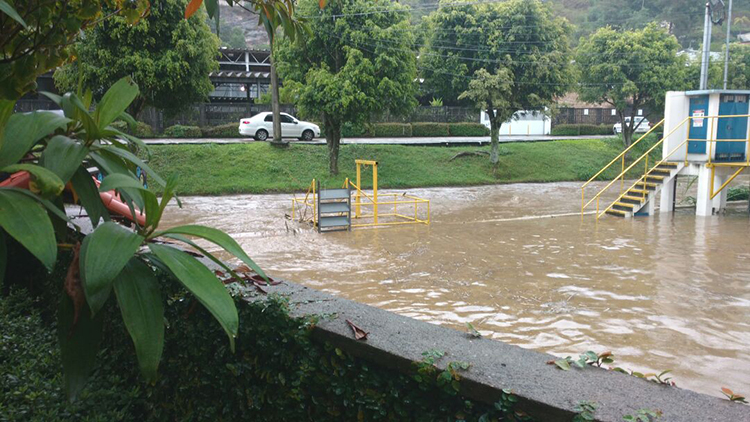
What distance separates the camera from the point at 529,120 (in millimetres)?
43469

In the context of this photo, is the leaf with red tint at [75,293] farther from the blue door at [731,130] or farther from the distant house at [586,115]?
the distant house at [586,115]

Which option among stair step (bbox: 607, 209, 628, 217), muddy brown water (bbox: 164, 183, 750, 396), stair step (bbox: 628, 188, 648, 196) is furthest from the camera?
stair step (bbox: 628, 188, 648, 196)

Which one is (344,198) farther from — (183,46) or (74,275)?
(74,275)

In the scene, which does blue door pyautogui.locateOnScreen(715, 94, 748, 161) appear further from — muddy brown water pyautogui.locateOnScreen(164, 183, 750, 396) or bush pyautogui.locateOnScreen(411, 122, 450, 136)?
bush pyautogui.locateOnScreen(411, 122, 450, 136)

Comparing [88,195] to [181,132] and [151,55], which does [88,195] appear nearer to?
[151,55]

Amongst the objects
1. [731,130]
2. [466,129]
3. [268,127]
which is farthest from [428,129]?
[731,130]

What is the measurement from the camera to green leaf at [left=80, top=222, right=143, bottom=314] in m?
1.19

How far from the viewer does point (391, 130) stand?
109 feet

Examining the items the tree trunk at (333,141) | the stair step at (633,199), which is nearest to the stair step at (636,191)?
the stair step at (633,199)

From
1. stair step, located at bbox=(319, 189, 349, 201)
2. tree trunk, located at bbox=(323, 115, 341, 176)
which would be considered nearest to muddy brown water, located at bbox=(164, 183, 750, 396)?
stair step, located at bbox=(319, 189, 349, 201)

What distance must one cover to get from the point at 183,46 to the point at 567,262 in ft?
47.2

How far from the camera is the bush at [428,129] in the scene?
3403 centimetres

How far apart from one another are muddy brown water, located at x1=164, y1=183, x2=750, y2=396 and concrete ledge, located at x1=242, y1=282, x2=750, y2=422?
166 inches

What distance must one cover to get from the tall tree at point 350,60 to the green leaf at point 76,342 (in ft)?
68.1
